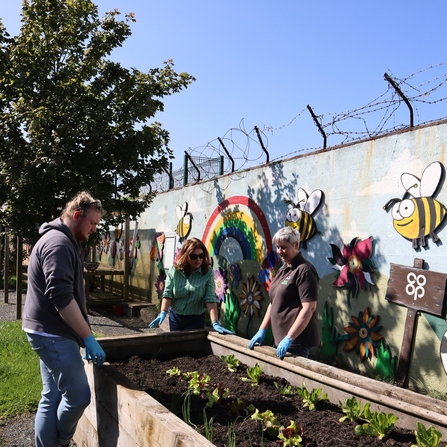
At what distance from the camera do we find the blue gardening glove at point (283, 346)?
10.4 ft

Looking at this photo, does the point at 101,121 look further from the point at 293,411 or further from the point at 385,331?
the point at 293,411

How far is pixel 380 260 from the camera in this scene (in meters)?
4.79

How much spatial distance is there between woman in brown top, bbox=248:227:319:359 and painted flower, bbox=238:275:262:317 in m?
3.14

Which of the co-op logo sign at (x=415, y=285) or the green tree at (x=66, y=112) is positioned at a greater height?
the green tree at (x=66, y=112)

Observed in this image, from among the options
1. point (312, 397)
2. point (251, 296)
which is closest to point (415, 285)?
point (312, 397)

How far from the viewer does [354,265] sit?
200 inches

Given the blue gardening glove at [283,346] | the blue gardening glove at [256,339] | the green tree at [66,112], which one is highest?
the green tree at [66,112]

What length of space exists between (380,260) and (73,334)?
332 cm

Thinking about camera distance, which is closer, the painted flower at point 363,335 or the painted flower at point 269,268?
the painted flower at point 363,335

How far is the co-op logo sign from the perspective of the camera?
434cm

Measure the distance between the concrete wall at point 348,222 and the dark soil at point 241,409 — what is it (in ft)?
6.21

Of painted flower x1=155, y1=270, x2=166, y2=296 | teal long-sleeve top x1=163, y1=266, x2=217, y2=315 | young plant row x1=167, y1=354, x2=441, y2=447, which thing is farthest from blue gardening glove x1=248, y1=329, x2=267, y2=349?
painted flower x1=155, y1=270, x2=166, y2=296

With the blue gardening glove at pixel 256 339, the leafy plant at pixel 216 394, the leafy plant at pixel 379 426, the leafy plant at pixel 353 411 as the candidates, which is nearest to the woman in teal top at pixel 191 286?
the blue gardening glove at pixel 256 339

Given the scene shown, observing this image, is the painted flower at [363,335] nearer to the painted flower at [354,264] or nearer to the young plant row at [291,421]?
the painted flower at [354,264]
